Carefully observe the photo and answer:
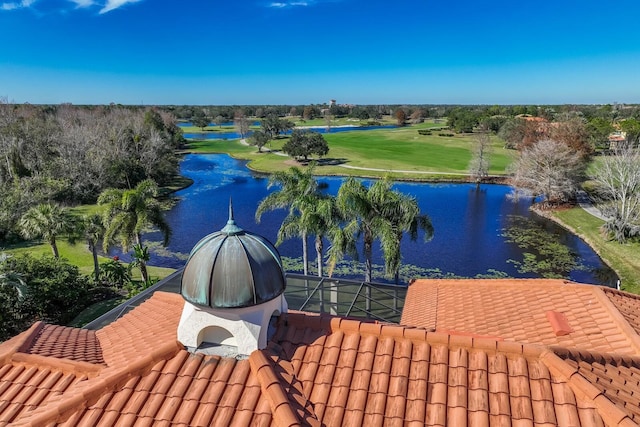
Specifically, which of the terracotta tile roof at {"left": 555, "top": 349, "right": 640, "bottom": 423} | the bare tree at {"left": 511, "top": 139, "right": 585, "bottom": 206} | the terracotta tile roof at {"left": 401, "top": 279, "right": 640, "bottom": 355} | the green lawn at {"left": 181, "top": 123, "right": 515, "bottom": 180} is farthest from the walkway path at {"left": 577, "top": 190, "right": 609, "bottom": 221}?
the terracotta tile roof at {"left": 555, "top": 349, "right": 640, "bottom": 423}

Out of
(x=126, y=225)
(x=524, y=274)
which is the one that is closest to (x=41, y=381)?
(x=126, y=225)

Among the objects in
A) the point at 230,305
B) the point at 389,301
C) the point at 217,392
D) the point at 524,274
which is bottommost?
the point at 524,274

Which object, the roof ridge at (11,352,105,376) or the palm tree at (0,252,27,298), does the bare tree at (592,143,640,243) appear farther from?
the palm tree at (0,252,27,298)

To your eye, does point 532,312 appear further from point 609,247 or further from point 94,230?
point 609,247

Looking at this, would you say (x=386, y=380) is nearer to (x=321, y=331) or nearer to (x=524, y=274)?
(x=321, y=331)

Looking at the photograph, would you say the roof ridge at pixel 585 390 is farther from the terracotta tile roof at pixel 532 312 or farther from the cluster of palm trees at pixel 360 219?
the cluster of palm trees at pixel 360 219

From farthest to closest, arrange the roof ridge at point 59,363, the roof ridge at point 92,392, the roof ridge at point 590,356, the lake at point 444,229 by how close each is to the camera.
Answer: the lake at point 444,229, the roof ridge at point 59,363, the roof ridge at point 590,356, the roof ridge at point 92,392

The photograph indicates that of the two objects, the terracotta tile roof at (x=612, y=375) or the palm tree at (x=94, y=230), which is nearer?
the terracotta tile roof at (x=612, y=375)

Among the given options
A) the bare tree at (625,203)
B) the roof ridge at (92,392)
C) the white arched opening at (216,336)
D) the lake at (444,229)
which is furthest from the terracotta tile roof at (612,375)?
the bare tree at (625,203)
